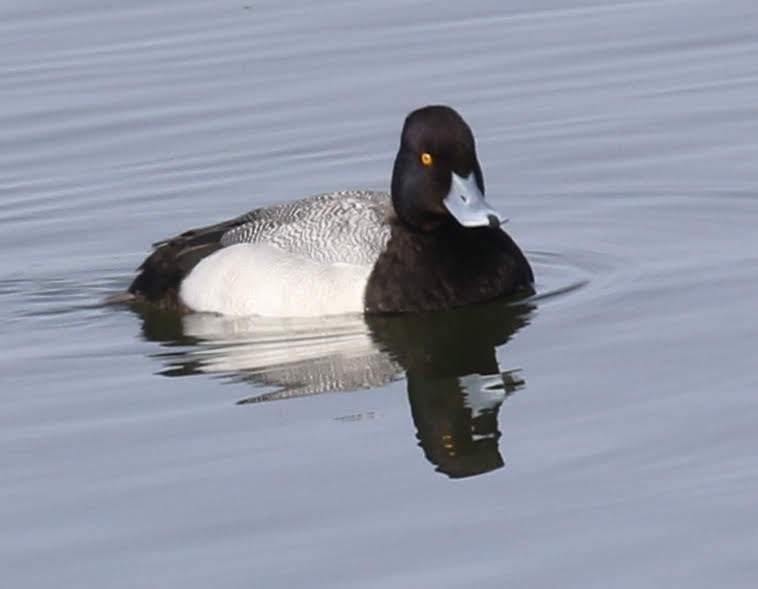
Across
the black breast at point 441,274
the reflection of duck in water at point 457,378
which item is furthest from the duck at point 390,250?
the reflection of duck in water at point 457,378

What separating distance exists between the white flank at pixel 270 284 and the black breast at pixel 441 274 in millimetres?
116

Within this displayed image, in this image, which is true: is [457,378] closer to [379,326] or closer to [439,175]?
[379,326]

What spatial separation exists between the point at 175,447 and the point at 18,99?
6.90 metres

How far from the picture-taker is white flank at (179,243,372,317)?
10578 mm

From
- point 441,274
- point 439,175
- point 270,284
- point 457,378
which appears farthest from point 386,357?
point 439,175

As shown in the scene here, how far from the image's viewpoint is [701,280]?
34.2 ft

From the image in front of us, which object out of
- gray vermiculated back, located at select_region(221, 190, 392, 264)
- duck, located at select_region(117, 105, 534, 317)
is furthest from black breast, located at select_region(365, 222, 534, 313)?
gray vermiculated back, located at select_region(221, 190, 392, 264)

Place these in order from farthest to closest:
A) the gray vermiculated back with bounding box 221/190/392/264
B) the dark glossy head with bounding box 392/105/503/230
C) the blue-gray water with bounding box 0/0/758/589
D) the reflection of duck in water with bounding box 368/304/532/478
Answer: the gray vermiculated back with bounding box 221/190/392/264 < the dark glossy head with bounding box 392/105/503/230 < the reflection of duck in water with bounding box 368/304/532/478 < the blue-gray water with bounding box 0/0/758/589

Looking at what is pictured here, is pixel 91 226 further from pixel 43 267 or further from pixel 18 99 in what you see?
pixel 18 99

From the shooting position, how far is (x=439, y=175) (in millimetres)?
10648

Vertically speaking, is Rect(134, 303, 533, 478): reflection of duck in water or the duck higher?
the duck

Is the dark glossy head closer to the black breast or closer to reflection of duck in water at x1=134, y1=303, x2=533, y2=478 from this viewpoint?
the black breast

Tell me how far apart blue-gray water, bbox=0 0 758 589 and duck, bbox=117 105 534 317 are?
0.16m

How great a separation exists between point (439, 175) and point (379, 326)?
2.74ft
